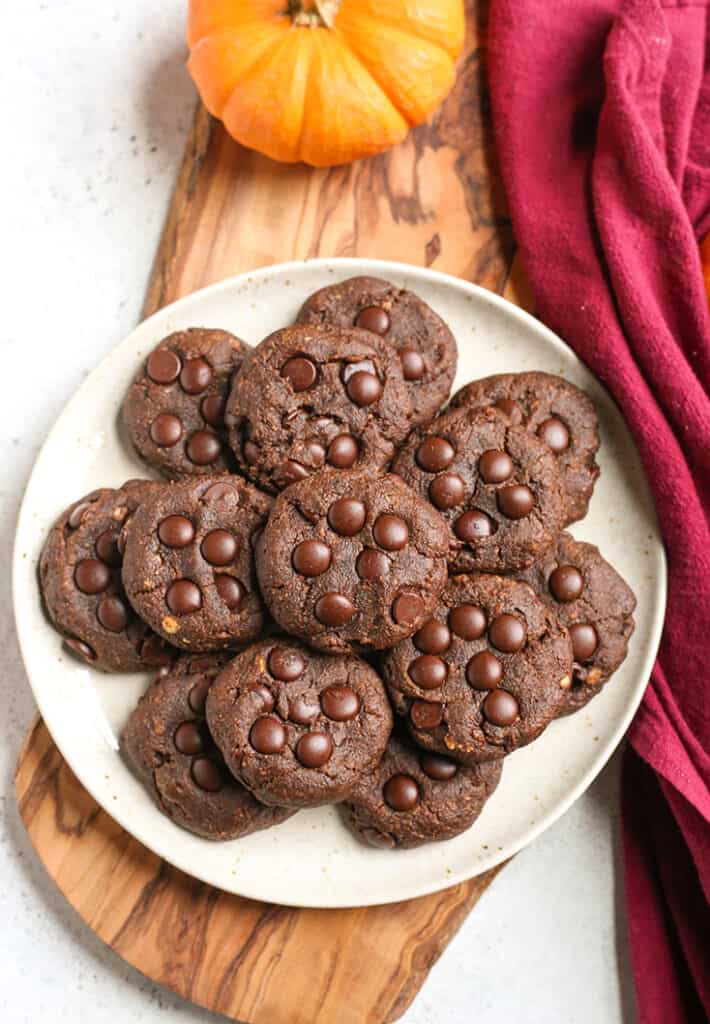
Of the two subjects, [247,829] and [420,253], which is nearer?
[247,829]

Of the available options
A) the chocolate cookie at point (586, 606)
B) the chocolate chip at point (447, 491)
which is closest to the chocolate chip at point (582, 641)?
the chocolate cookie at point (586, 606)

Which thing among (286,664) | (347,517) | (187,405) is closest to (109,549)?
(187,405)

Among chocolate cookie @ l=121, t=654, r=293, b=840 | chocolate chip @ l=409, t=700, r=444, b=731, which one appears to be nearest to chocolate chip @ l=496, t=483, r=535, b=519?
chocolate chip @ l=409, t=700, r=444, b=731

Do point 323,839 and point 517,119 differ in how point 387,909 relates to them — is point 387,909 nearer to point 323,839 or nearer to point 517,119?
point 323,839

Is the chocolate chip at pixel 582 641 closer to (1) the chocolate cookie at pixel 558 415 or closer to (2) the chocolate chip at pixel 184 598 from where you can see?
(1) the chocolate cookie at pixel 558 415

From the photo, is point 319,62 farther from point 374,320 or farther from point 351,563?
point 351,563

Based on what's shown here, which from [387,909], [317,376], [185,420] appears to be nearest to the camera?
[317,376]

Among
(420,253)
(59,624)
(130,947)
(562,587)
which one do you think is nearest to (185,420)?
(59,624)
